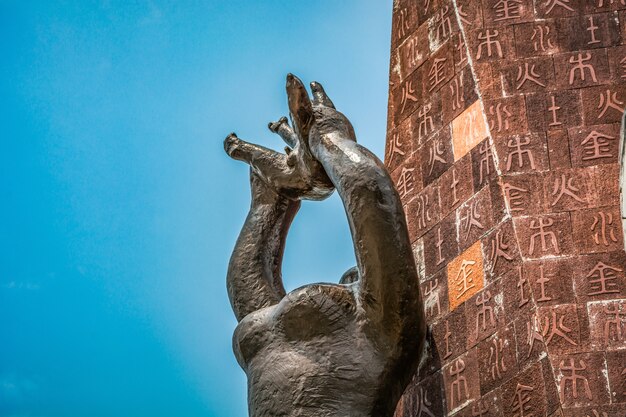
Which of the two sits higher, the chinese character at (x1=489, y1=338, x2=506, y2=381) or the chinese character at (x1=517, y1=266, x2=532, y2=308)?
the chinese character at (x1=517, y1=266, x2=532, y2=308)

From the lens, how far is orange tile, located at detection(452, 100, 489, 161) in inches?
408

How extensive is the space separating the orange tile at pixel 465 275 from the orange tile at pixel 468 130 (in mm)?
837

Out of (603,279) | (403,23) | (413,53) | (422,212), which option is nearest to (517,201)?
(603,279)

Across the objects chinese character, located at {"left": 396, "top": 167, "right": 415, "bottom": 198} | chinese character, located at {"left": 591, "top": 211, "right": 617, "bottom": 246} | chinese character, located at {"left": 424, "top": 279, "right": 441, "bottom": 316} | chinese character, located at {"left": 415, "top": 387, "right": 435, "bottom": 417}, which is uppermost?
chinese character, located at {"left": 396, "top": 167, "right": 415, "bottom": 198}

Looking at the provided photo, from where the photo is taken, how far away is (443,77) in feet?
36.1

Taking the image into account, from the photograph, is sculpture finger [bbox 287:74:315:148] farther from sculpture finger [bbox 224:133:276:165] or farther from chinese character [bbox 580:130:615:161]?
chinese character [bbox 580:130:615:161]

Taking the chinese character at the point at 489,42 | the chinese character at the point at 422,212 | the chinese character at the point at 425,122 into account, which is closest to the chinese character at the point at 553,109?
the chinese character at the point at 489,42

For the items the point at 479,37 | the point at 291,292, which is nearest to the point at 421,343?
the point at 291,292

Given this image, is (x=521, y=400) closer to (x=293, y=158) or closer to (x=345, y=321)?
(x=345, y=321)

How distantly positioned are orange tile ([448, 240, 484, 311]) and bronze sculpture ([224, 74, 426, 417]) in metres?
1.25

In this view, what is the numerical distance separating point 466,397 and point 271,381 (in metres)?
1.55

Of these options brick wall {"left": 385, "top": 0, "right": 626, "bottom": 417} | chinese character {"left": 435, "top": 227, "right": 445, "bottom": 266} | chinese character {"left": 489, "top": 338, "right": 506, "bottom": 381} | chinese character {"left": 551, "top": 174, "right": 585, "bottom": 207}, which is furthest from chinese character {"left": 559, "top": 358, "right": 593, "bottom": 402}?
chinese character {"left": 435, "top": 227, "right": 445, "bottom": 266}

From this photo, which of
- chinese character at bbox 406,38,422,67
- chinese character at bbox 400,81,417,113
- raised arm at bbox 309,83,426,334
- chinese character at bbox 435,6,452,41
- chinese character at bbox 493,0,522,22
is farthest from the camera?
chinese character at bbox 406,38,422,67

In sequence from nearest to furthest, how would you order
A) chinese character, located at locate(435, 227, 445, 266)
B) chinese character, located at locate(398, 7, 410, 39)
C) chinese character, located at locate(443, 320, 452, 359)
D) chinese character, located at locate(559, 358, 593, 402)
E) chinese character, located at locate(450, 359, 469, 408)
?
chinese character, located at locate(559, 358, 593, 402), chinese character, located at locate(450, 359, 469, 408), chinese character, located at locate(443, 320, 452, 359), chinese character, located at locate(435, 227, 445, 266), chinese character, located at locate(398, 7, 410, 39)
